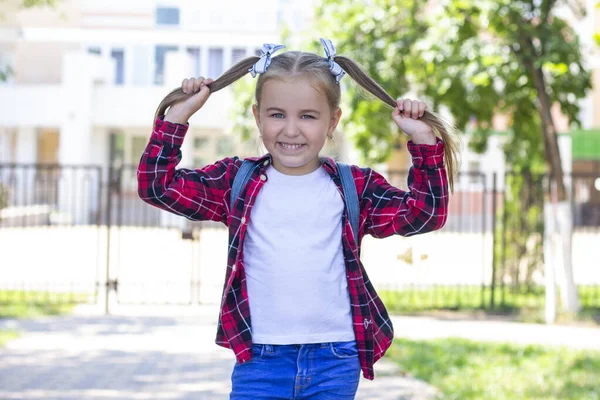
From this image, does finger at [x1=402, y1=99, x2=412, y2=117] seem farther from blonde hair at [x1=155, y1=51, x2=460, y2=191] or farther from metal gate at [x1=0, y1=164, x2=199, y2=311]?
metal gate at [x1=0, y1=164, x2=199, y2=311]

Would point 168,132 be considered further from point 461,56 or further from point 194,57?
point 194,57

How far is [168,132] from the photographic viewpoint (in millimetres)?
2971

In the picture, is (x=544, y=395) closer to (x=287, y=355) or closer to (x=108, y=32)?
(x=287, y=355)

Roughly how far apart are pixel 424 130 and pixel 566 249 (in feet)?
28.8

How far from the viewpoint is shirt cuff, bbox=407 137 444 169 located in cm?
293

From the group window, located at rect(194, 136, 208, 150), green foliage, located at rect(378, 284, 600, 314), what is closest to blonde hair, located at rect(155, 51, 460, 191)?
green foliage, located at rect(378, 284, 600, 314)

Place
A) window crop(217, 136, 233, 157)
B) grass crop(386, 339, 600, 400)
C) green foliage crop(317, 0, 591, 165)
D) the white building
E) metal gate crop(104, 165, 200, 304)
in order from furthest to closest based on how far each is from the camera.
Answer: window crop(217, 136, 233, 157), the white building, metal gate crop(104, 165, 200, 304), green foliage crop(317, 0, 591, 165), grass crop(386, 339, 600, 400)

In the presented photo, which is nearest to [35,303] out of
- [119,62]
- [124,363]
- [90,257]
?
[124,363]

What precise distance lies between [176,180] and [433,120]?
0.83 metres

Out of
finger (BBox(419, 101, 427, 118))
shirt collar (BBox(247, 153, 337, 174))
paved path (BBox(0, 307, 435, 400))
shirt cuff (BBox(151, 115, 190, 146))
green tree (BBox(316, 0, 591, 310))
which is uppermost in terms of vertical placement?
green tree (BBox(316, 0, 591, 310))

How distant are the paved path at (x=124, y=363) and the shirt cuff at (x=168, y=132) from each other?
3.69 metres

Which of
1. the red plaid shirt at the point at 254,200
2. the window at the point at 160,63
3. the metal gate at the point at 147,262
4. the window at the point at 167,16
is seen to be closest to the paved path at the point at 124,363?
the metal gate at the point at 147,262

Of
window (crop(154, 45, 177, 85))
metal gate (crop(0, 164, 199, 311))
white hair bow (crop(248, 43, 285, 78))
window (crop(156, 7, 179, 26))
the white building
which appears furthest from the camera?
window (crop(154, 45, 177, 85))

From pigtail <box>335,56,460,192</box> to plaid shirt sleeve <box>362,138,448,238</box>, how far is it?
46 millimetres
